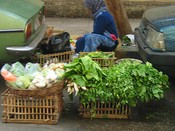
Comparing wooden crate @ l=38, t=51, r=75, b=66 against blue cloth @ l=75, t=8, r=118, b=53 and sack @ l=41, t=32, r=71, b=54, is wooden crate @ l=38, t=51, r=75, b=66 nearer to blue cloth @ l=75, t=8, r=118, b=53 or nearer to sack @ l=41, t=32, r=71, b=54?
sack @ l=41, t=32, r=71, b=54

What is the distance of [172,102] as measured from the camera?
5.84m

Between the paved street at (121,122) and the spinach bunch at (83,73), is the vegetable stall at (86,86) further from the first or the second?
the paved street at (121,122)

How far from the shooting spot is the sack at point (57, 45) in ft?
21.1

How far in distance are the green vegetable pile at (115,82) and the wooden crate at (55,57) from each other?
1214mm

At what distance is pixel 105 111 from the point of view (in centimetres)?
515

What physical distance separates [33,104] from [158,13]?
254cm

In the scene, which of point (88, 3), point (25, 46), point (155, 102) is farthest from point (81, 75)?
point (88, 3)

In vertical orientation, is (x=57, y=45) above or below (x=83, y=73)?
above

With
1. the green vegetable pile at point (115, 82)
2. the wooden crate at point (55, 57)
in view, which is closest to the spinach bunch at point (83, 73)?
the green vegetable pile at point (115, 82)

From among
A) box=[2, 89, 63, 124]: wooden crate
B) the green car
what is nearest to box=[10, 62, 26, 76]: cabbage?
box=[2, 89, 63, 124]: wooden crate

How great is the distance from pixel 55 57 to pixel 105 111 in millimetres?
1481

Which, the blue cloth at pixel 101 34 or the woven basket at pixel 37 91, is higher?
the blue cloth at pixel 101 34

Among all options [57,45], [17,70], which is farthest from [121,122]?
[57,45]

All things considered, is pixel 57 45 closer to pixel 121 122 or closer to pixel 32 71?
pixel 32 71
